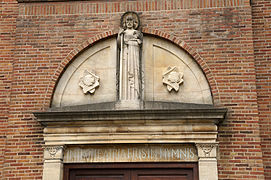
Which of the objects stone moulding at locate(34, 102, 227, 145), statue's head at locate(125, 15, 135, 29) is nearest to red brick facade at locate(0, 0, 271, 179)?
statue's head at locate(125, 15, 135, 29)

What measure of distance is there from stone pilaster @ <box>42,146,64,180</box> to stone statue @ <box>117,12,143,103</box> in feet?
5.68

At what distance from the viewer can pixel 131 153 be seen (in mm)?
8281

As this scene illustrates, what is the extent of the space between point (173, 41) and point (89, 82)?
2099 mm

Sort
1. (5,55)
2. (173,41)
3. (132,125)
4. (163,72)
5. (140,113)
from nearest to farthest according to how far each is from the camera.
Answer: (140,113) < (132,125) < (163,72) < (173,41) < (5,55)

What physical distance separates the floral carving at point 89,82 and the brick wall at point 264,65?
11.9 feet

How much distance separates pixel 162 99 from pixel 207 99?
0.97 m

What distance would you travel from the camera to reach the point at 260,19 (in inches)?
368

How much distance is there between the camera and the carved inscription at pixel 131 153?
8.19 m

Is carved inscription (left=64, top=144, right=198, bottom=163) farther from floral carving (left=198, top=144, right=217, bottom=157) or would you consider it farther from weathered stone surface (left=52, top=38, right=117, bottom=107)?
weathered stone surface (left=52, top=38, right=117, bottom=107)

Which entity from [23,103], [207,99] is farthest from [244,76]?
[23,103]

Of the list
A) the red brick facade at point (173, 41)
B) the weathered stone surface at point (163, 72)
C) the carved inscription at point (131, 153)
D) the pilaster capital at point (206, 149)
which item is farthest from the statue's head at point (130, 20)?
the pilaster capital at point (206, 149)

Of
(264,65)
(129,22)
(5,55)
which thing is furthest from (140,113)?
(5,55)

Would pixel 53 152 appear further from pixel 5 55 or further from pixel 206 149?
pixel 206 149

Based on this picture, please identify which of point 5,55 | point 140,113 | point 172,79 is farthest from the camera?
point 5,55
